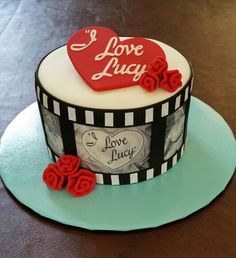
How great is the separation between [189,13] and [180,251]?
0.84 m

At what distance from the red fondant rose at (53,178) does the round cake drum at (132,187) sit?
1cm

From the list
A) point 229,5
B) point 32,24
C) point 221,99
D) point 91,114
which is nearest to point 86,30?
point 91,114

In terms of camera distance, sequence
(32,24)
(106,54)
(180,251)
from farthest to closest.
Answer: (32,24), (106,54), (180,251)

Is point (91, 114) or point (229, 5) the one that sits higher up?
point (91, 114)

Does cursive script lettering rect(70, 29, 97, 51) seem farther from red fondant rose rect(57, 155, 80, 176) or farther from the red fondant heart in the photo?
red fondant rose rect(57, 155, 80, 176)

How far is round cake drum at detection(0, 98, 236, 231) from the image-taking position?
0.68 meters

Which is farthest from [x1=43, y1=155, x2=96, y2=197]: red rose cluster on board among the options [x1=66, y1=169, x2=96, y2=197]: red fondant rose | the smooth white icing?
the smooth white icing

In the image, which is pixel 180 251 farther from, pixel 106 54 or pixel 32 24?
pixel 32 24

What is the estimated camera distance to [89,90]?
2.26 feet

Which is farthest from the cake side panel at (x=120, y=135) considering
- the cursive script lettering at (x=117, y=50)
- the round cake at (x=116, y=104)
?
the cursive script lettering at (x=117, y=50)

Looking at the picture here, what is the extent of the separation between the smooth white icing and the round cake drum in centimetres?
15

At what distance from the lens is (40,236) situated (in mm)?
662

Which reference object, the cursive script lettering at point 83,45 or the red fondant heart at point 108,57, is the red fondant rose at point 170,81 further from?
the cursive script lettering at point 83,45

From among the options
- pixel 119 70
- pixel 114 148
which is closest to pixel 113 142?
pixel 114 148
